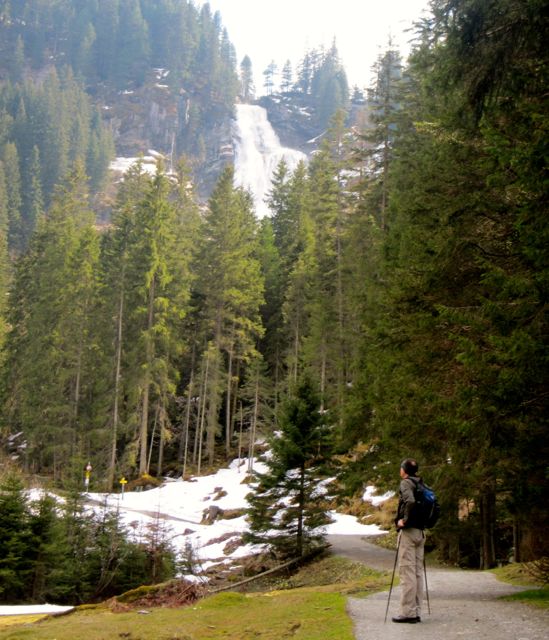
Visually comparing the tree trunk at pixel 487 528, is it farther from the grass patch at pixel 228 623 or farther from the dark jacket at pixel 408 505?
the dark jacket at pixel 408 505

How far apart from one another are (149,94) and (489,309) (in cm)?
15955

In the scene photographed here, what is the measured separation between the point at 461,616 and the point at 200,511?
2670 centimetres

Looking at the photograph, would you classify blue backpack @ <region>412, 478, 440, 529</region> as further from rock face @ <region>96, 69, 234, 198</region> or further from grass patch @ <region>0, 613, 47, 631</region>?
rock face @ <region>96, 69, 234, 198</region>

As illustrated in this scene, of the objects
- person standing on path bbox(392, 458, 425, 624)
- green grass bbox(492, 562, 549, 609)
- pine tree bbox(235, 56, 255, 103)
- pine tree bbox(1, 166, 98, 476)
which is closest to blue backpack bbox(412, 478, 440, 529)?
person standing on path bbox(392, 458, 425, 624)

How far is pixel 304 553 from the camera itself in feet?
57.3

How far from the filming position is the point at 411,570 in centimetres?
710

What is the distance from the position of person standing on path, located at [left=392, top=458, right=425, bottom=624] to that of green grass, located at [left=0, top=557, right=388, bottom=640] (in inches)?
28.4

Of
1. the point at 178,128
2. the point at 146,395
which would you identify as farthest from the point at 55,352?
the point at 178,128

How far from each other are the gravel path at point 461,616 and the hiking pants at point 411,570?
22cm

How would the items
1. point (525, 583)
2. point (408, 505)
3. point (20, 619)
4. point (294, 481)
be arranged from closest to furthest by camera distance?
1. point (408, 505)
2. point (525, 583)
3. point (20, 619)
4. point (294, 481)

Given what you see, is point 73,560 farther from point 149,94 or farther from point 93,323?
point 149,94

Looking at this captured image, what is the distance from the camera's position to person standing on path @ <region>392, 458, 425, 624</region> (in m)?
7.12

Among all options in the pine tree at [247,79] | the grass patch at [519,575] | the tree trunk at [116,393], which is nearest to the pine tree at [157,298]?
the tree trunk at [116,393]

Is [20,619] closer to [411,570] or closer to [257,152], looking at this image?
[411,570]
